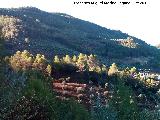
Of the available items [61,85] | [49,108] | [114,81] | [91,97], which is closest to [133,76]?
[114,81]

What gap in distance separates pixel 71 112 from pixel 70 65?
8281 cm

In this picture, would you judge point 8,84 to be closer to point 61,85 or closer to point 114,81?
point 61,85

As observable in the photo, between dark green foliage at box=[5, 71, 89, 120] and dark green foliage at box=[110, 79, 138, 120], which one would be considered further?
dark green foliage at box=[110, 79, 138, 120]

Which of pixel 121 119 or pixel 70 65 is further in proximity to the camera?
pixel 70 65

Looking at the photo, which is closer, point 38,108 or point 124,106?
point 38,108

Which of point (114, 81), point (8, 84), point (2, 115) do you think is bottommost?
point (114, 81)

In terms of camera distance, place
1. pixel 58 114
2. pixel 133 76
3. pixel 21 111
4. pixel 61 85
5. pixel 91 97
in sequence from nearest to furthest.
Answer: pixel 21 111 → pixel 58 114 → pixel 91 97 → pixel 61 85 → pixel 133 76

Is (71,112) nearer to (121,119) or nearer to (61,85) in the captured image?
(121,119)

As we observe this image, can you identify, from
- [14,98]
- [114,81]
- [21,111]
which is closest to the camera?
[14,98]

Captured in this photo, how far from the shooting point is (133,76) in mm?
143125

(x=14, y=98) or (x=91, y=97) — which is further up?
(x=14, y=98)

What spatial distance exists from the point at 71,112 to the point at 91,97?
35200 mm

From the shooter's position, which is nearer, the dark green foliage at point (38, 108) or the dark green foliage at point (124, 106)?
the dark green foliage at point (38, 108)

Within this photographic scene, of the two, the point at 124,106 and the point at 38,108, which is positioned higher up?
the point at 38,108
